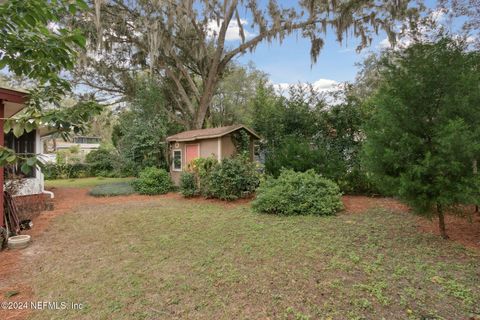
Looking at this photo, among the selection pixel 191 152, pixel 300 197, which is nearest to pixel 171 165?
pixel 191 152

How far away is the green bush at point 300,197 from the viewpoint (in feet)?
21.2

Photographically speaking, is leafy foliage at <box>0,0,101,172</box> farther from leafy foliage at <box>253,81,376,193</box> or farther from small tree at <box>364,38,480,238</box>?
leafy foliage at <box>253,81,376,193</box>

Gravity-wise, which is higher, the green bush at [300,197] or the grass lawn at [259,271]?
the green bush at [300,197]

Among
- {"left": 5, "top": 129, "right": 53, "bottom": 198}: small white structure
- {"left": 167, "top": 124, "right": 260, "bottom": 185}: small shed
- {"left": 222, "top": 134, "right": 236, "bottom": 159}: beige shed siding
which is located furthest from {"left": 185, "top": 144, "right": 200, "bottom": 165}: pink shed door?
{"left": 5, "top": 129, "right": 53, "bottom": 198}: small white structure

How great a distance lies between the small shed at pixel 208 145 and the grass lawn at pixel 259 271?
16.3 ft

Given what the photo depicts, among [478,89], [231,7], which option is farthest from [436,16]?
[231,7]

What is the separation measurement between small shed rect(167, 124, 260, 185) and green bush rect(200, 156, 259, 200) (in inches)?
57.5

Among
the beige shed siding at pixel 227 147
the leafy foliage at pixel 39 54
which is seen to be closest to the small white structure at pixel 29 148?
the beige shed siding at pixel 227 147

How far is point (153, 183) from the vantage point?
10969mm

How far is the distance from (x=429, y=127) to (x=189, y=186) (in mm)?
7349

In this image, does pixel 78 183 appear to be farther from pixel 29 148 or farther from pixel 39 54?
pixel 39 54

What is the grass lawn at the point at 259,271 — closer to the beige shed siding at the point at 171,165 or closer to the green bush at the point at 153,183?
the green bush at the point at 153,183

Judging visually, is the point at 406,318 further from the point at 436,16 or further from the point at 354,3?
the point at 354,3

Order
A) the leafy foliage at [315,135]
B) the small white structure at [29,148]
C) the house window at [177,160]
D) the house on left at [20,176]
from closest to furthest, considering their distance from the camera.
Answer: the house on left at [20,176]
the small white structure at [29,148]
the leafy foliage at [315,135]
the house window at [177,160]
